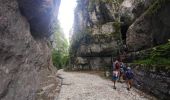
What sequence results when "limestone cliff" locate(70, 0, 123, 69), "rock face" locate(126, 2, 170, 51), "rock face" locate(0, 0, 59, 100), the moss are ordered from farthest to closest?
"limestone cliff" locate(70, 0, 123, 69) → "rock face" locate(126, 2, 170, 51) → the moss → "rock face" locate(0, 0, 59, 100)

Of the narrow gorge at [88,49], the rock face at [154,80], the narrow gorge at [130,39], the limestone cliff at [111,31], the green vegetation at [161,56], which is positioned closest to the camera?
the narrow gorge at [88,49]

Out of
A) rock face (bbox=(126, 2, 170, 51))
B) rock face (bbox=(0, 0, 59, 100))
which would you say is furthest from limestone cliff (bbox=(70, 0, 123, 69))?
rock face (bbox=(0, 0, 59, 100))

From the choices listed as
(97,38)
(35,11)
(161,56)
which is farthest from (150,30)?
(35,11)

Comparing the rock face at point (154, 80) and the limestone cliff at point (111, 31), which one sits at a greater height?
the limestone cliff at point (111, 31)

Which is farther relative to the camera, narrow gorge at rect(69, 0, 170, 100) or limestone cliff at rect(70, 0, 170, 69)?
limestone cliff at rect(70, 0, 170, 69)

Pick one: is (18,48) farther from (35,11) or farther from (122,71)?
(122,71)

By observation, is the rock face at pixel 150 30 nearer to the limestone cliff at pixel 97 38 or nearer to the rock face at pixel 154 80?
the rock face at pixel 154 80

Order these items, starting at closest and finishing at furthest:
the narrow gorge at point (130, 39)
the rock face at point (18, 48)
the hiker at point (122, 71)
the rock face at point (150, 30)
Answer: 1. the rock face at point (18, 48)
2. the narrow gorge at point (130, 39)
3. the rock face at point (150, 30)
4. the hiker at point (122, 71)

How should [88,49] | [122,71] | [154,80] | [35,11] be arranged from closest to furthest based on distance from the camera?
[35,11] → [154,80] → [122,71] → [88,49]

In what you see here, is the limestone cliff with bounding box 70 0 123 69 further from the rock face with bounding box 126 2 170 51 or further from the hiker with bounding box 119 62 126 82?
the hiker with bounding box 119 62 126 82

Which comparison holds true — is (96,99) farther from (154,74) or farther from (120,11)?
(120,11)

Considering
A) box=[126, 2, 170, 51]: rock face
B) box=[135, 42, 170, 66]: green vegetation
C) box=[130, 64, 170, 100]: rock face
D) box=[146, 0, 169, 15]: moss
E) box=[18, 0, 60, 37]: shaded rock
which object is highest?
box=[146, 0, 169, 15]: moss

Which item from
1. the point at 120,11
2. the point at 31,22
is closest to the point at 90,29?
the point at 120,11

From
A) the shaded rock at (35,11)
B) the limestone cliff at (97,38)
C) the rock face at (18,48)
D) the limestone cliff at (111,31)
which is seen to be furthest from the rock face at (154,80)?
the limestone cliff at (97,38)
